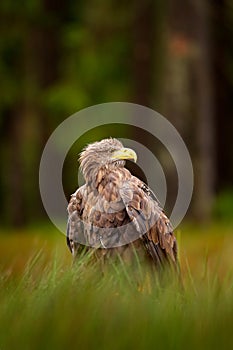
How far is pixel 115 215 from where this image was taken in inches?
255

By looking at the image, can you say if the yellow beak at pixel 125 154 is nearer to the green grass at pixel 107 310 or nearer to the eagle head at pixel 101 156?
the eagle head at pixel 101 156

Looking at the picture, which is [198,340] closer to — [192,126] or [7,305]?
[7,305]

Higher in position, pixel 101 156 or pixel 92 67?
pixel 92 67

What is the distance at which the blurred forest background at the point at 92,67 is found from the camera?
2016cm

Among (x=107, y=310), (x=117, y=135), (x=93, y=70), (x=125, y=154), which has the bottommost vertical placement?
(x=107, y=310)

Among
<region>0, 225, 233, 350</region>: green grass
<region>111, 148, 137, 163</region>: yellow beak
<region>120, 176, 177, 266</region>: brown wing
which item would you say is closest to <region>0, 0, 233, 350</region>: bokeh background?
<region>0, 225, 233, 350</region>: green grass

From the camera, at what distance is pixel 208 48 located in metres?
19.2

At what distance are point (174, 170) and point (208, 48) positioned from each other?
315 centimetres

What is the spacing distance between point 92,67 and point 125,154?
52.0 ft

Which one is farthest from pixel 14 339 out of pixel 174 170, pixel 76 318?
pixel 174 170

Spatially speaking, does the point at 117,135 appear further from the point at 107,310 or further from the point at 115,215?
the point at 107,310

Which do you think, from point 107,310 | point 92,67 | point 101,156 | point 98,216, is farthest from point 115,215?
point 92,67

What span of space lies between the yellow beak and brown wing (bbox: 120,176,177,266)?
190 mm

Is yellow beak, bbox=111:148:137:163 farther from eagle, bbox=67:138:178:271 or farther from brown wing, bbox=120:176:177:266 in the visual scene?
brown wing, bbox=120:176:177:266
